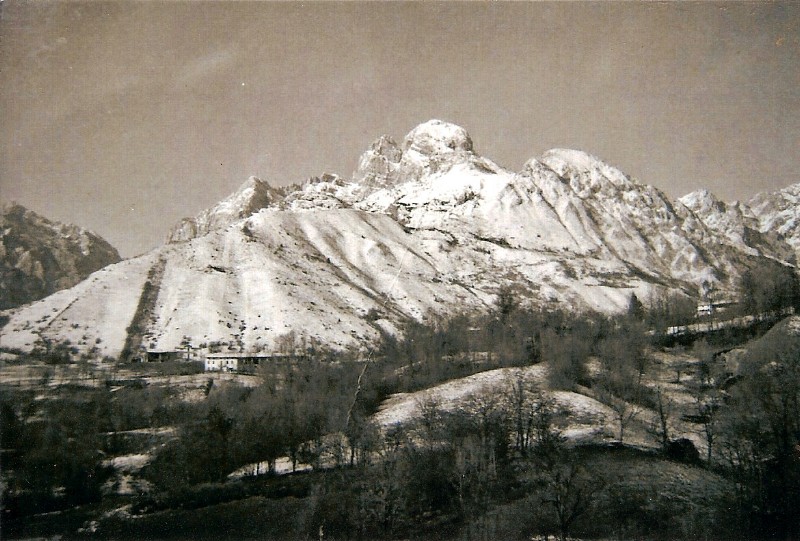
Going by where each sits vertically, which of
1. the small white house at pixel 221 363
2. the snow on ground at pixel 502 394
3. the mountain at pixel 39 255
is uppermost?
the mountain at pixel 39 255

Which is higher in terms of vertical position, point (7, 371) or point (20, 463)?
point (7, 371)

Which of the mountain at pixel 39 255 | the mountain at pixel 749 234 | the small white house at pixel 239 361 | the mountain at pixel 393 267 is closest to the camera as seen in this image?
the mountain at pixel 39 255

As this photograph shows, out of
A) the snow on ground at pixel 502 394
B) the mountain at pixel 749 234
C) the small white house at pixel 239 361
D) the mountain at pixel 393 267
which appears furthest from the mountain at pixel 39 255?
the mountain at pixel 749 234

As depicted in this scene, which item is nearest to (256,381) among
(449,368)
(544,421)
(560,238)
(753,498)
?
(449,368)

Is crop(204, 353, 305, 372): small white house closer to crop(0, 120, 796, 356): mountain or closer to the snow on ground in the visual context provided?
crop(0, 120, 796, 356): mountain

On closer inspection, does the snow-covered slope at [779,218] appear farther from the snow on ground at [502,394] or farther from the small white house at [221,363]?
the small white house at [221,363]

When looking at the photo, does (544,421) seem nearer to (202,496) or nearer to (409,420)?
(409,420)
